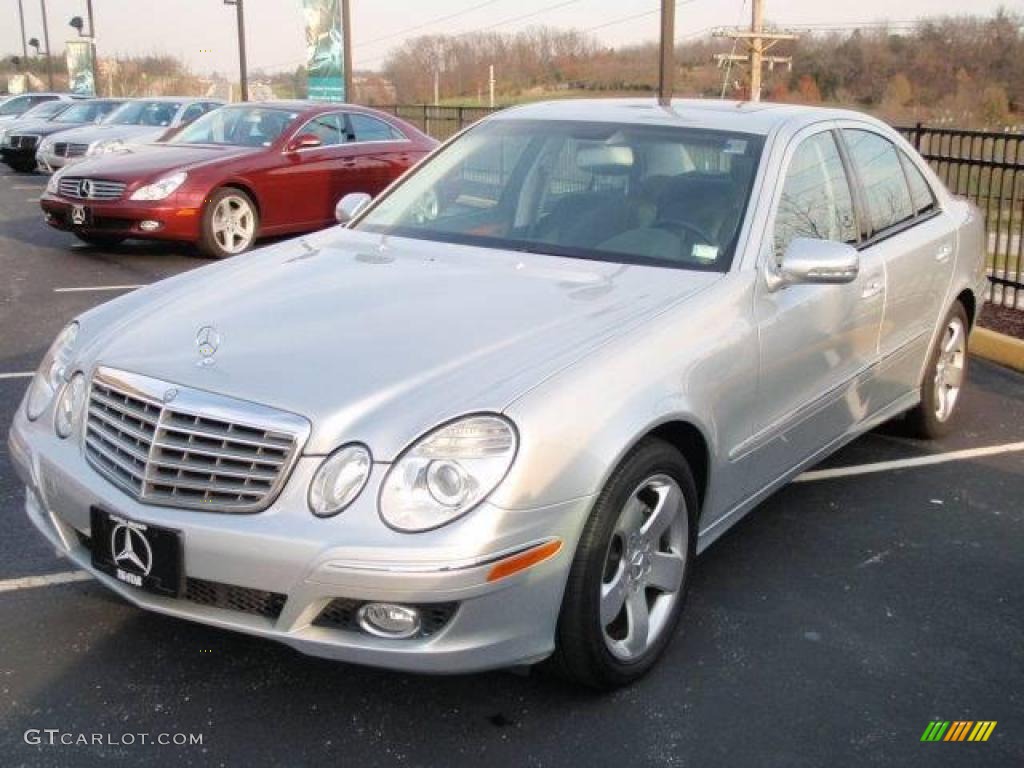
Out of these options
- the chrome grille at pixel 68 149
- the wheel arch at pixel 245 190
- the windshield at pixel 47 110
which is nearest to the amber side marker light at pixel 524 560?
the wheel arch at pixel 245 190

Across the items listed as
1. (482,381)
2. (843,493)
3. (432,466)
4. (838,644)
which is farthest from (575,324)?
(843,493)

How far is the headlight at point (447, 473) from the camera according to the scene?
261 cm

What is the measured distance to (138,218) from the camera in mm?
10531

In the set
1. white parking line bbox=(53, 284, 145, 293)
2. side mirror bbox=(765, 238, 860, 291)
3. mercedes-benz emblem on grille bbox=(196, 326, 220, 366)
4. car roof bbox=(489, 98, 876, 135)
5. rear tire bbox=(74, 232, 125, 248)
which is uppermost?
car roof bbox=(489, 98, 876, 135)

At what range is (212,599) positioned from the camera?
2.79m

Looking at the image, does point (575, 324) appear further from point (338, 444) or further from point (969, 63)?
point (969, 63)

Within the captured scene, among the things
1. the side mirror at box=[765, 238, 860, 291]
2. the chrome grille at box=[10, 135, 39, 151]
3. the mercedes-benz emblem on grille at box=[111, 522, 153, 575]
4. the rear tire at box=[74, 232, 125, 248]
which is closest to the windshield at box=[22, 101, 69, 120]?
the chrome grille at box=[10, 135, 39, 151]

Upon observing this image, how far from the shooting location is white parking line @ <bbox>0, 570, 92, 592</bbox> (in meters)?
3.68

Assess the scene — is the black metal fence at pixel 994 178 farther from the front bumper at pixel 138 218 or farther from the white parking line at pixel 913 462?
the front bumper at pixel 138 218

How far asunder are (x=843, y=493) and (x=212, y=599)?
9.86ft

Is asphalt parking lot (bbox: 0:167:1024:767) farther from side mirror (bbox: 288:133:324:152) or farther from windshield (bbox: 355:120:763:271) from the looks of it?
side mirror (bbox: 288:133:324:152)

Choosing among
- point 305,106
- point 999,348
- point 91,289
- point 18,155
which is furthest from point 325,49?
point 999,348

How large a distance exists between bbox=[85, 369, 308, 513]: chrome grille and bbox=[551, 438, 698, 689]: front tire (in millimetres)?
803

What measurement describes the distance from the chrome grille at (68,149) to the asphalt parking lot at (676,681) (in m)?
14.7
